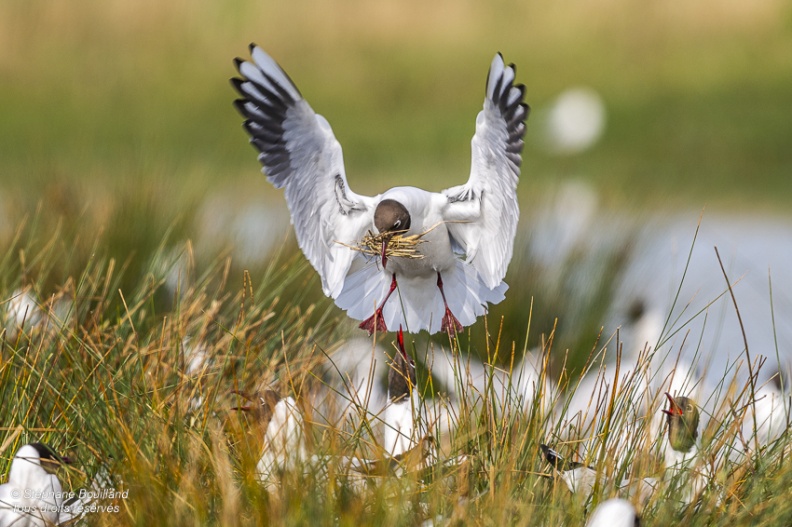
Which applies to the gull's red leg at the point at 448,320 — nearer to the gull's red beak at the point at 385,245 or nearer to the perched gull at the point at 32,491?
the gull's red beak at the point at 385,245

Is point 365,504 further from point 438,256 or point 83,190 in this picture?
point 83,190

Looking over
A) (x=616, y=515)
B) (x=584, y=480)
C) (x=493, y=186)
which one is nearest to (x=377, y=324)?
(x=493, y=186)

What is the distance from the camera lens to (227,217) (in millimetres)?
4953

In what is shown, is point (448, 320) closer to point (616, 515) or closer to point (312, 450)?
point (312, 450)

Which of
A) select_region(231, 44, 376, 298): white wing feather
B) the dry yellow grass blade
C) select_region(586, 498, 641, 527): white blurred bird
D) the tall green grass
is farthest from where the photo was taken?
select_region(231, 44, 376, 298): white wing feather

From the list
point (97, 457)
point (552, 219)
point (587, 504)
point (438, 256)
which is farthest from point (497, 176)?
point (552, 219)

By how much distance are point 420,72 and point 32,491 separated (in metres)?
12.7

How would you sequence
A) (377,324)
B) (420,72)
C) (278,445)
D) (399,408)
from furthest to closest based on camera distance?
(420,72) < (377,324) < (399,408) < (278,445)

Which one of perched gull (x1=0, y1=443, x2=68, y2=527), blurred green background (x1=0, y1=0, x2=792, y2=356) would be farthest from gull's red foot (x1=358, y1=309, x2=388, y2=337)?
blurred green background (x1=0, y1=0, x2=792, y2=356)

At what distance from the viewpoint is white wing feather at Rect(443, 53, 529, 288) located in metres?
2.86

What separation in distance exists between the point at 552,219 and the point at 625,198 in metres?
0.46

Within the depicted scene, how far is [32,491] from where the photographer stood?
86.1 inches

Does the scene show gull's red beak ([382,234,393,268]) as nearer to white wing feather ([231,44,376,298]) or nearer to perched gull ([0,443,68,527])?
white wing feather ([231,44,376,298])

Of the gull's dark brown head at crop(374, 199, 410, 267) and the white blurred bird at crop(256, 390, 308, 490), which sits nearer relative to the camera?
the white blurred bird at crop(256, 390, 308, 490)
